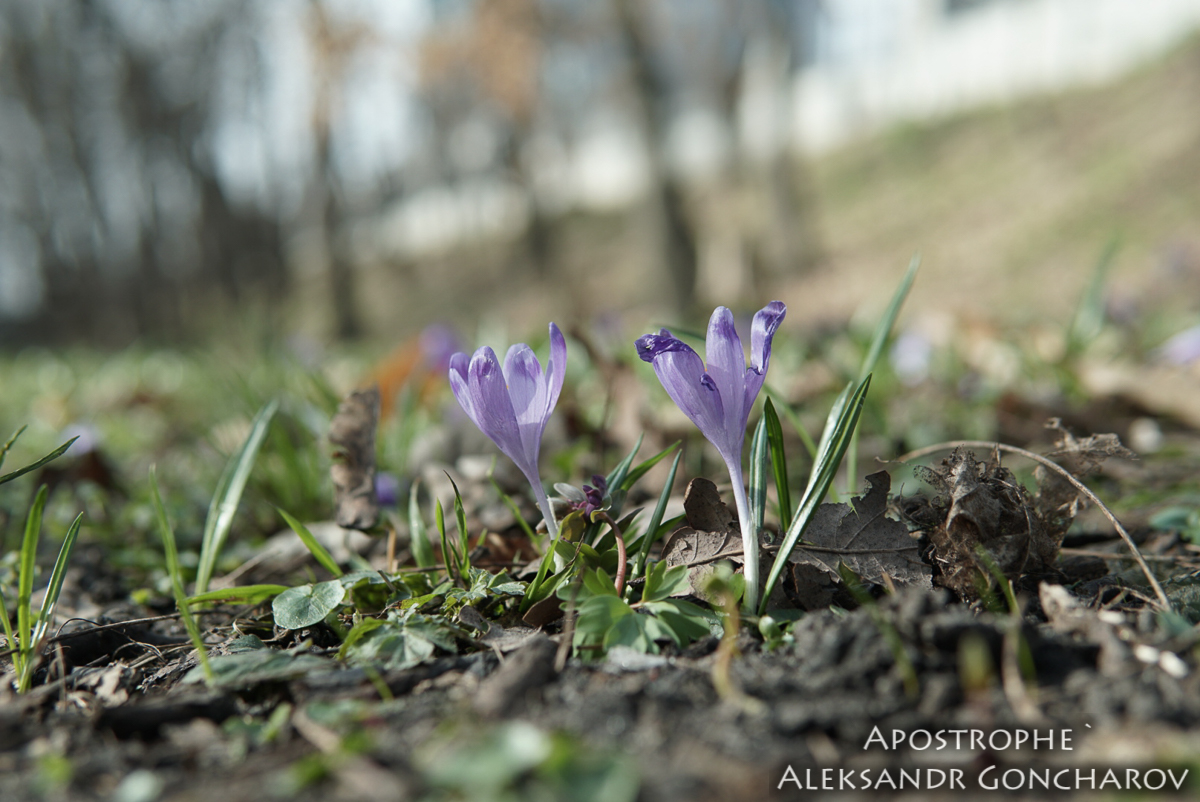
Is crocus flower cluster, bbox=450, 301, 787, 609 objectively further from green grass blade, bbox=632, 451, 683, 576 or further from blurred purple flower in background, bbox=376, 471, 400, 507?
blurred purple flower in background, bbox=376, 471, 400, 507

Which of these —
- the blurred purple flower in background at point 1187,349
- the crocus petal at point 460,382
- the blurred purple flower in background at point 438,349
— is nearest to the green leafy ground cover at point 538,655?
the crocus petal at point 460,382

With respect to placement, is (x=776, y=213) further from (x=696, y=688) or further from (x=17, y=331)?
(x=17, y=331)

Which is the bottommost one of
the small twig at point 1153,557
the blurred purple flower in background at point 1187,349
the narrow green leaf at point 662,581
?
the small twig at point 1153,557

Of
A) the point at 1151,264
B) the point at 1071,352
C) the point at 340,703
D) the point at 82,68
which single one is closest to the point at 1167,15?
the point at 1151,264

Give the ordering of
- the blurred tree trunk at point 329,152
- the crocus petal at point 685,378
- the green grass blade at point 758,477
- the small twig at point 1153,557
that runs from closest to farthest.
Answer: the crocus petal at point 685,378
the green grass blade at point 758,477
the small twig at point 1153,557
the blurred tree trunk at point 329,152

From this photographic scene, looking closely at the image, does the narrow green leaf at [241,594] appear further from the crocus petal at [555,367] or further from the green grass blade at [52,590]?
the crocus petal at [555,367]

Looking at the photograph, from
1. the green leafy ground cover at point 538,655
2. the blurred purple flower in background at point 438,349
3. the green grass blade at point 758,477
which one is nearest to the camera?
the green leafy ground cover at point 538,655

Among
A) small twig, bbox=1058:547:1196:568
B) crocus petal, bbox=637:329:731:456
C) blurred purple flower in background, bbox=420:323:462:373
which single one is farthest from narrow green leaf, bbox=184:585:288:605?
blurred purple flower in background, bbox=420:323:462:373
